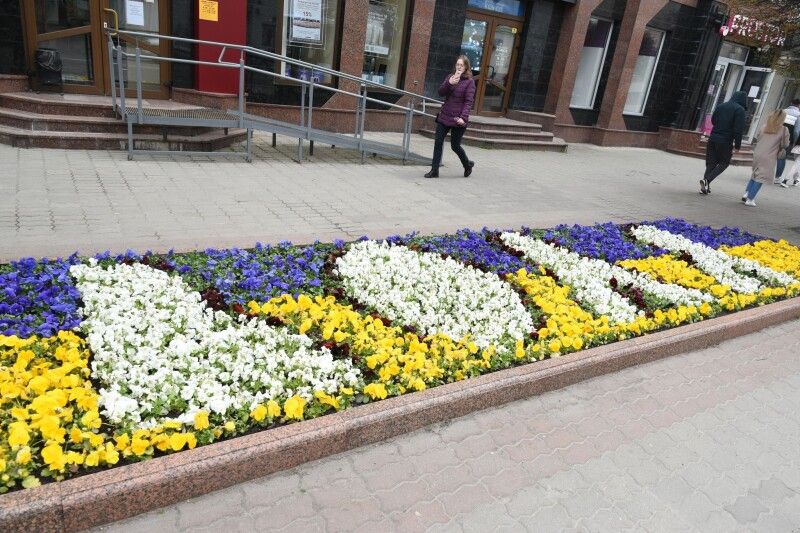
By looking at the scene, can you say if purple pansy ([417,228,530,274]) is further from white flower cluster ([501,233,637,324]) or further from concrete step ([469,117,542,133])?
concrete step ([469,117,542,133])

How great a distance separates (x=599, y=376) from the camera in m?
4.07

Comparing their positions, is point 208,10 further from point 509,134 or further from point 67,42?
point 509,134

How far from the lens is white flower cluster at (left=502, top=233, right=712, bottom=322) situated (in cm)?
480

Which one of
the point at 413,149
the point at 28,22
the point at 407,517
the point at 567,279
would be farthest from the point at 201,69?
the point at 407,517

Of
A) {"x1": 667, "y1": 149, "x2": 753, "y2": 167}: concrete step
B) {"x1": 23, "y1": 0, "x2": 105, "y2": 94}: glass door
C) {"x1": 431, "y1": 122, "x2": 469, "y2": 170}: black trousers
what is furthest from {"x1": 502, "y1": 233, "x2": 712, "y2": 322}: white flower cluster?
{"x1": 667, "y1": 149, "x2": 753, "y2": 167}: concrete step

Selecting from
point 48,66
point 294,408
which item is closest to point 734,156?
point 48,66

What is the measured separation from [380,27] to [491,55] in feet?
11.0

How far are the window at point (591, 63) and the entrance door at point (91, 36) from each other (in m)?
11.3

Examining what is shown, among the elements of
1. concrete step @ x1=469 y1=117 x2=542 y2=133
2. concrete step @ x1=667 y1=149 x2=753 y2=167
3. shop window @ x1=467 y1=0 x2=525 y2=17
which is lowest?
concrete step @ x1=667 y1=149 x2=753 y2=167

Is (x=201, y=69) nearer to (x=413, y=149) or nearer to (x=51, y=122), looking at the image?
(x=51, y=122)

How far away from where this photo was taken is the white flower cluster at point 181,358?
2.79m

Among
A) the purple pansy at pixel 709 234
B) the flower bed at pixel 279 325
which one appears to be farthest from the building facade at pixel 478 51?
the purple pansy at pixel 709 234

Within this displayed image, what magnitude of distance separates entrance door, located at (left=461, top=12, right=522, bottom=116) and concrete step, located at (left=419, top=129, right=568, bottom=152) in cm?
153

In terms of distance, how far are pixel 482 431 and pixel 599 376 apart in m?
1.23
